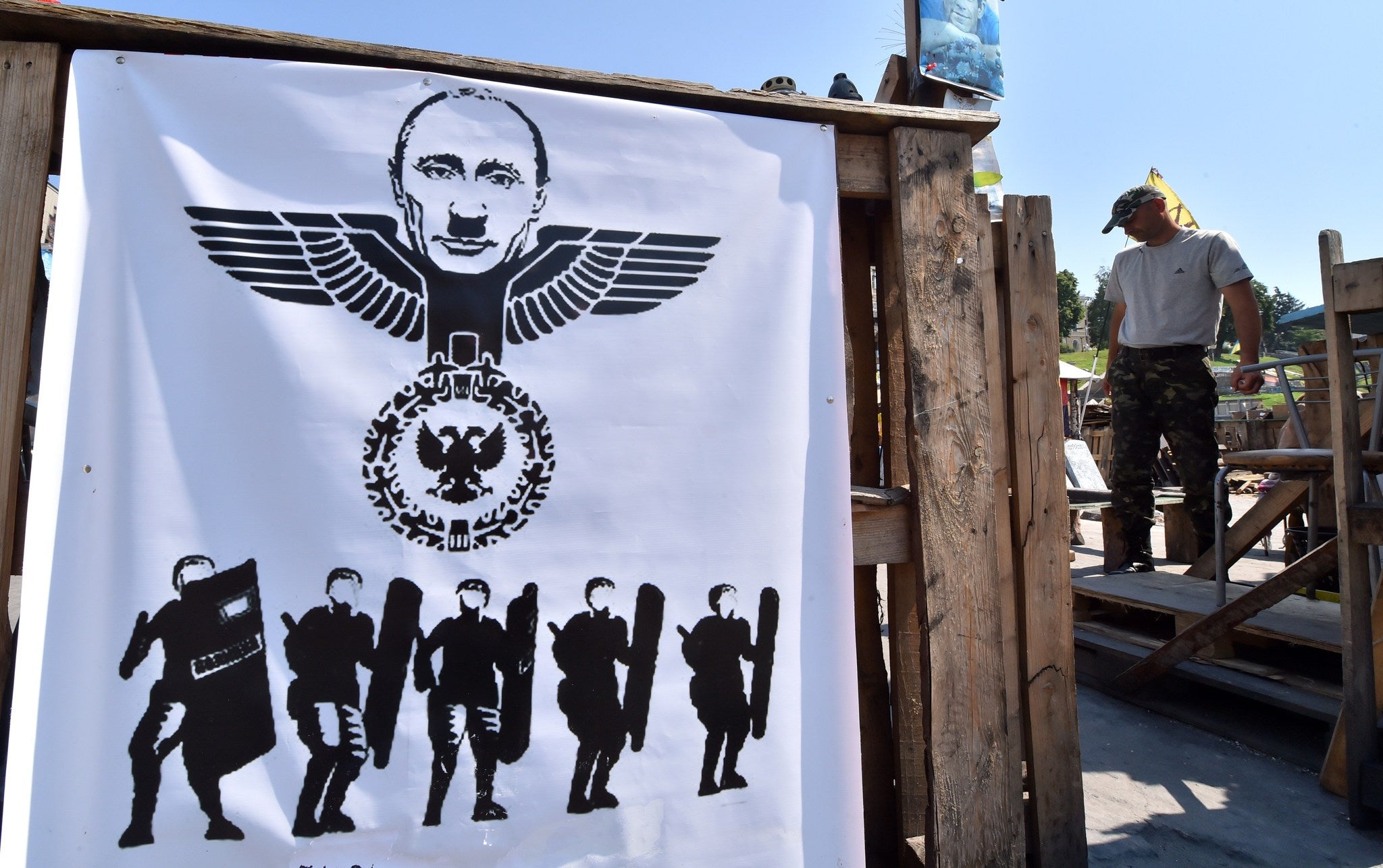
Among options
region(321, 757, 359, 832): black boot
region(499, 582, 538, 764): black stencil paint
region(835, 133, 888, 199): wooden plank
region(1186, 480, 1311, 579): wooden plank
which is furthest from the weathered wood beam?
region(321, 757, 359, 832): black boot

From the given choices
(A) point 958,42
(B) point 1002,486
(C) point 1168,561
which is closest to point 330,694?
(B) point 1002,486

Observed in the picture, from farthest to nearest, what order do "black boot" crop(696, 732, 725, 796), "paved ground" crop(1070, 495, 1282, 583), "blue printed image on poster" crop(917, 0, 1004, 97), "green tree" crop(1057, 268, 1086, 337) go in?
"green tree" crop(1057, 268, 1086, 337) < "paved ground" crop(1070, 495, 1282, 583) < "blue printed image on poster" crop(917, 0, 1004, 97) < "black boot" crop(696, 732, 725, 796)

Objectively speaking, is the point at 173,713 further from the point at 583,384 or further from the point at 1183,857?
the point at 1183,857

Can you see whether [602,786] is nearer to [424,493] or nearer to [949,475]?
[424,493]

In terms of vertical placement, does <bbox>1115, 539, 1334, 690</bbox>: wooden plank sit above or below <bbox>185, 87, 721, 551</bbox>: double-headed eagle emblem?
below

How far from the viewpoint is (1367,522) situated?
2.56m

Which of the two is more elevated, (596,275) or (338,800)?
(596,275)

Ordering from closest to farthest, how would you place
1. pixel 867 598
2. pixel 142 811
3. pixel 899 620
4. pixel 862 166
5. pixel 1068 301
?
pixel 142 811 → pixel 862 166 → pixel 899 620 → pixel 867 598 → pixel 1068 301

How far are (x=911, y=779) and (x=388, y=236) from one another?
A: 1.99 m

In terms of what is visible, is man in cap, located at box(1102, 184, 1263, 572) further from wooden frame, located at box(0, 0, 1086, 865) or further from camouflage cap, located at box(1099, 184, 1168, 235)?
wooden frame, located at box(0, 0, 1086, 865)

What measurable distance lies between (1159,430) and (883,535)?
119 inches

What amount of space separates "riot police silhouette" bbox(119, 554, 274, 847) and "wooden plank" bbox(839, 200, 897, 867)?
5.06ft

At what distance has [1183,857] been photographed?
250 cm

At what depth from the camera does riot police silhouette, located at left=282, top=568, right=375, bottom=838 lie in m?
1.66
